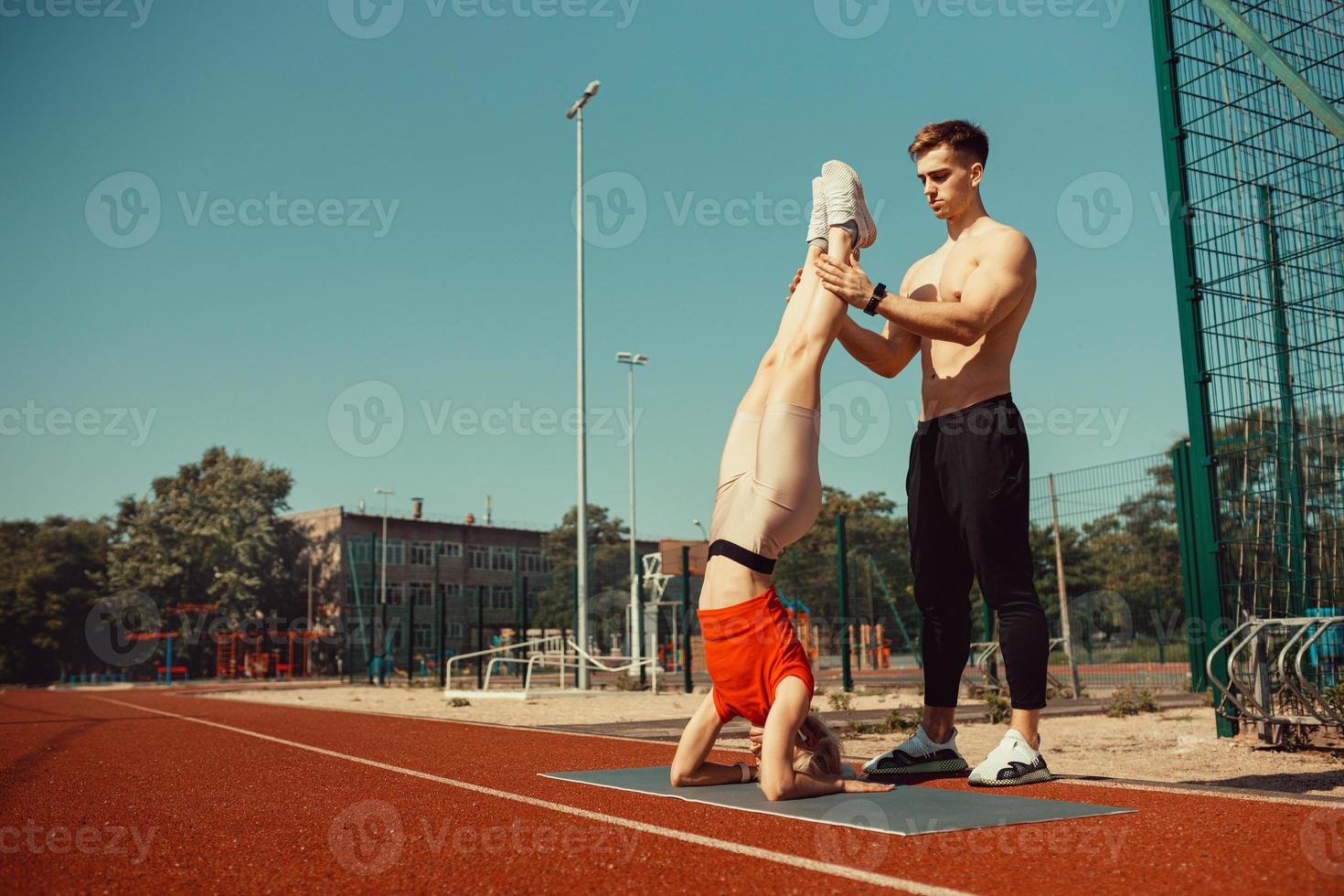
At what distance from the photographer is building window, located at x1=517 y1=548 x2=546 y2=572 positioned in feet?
220

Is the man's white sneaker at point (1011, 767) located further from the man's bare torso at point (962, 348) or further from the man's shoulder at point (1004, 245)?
the man's shoulder at point (1004, 245)

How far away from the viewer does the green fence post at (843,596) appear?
52.5ft

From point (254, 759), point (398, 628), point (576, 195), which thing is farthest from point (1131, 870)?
point (398, 628)

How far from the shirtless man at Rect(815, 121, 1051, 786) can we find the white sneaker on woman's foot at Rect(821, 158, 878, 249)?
0.68ft

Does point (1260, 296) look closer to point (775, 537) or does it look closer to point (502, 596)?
point (775, 537)

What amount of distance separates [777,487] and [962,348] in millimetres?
1140

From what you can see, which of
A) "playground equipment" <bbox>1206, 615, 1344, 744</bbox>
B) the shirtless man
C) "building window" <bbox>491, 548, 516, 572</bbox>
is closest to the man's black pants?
the shirtless man

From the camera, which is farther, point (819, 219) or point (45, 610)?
point (45, 610)

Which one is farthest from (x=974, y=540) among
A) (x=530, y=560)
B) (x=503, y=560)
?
(x=530, y=560)

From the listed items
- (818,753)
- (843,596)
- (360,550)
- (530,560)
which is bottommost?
(818,753)

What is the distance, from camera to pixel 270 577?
5494cm

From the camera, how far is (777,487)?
3.94m

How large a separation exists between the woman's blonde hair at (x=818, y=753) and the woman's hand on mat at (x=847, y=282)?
63.4 inches

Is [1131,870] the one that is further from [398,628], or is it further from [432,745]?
[398,628]
